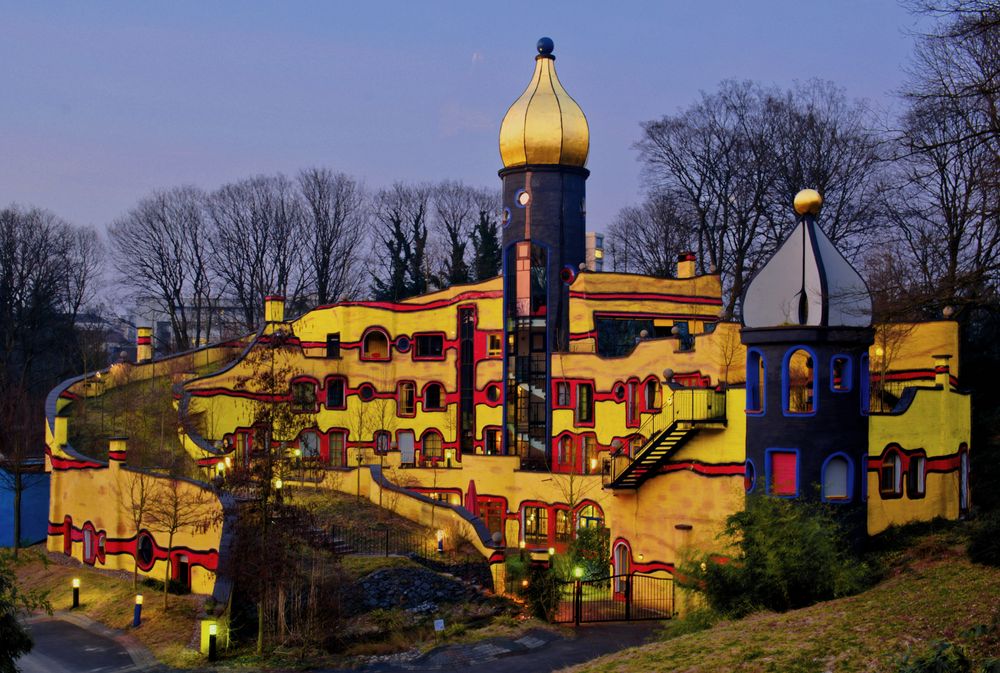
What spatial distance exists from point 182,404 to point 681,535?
20635mm

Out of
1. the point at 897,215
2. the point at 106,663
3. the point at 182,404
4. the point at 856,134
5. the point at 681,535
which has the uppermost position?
the point at 856,134

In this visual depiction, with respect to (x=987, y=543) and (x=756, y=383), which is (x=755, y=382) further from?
(x=987, y=543)

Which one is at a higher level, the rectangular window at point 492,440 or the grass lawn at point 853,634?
the rectangular window at point 492,440

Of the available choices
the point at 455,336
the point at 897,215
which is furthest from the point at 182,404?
the point at 897,215

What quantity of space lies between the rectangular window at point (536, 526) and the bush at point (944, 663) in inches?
959

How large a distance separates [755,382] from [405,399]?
22.0 metres

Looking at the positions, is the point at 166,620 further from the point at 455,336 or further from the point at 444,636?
the point at 455,336

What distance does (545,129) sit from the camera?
40.6 meters

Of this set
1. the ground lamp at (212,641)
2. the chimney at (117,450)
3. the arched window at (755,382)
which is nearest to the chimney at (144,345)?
the chimney at (117,450)

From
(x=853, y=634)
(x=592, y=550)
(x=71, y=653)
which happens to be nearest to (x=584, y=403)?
(x=592, y=550)

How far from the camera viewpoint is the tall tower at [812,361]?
81.3ft

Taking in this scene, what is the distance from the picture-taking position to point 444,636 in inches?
1009

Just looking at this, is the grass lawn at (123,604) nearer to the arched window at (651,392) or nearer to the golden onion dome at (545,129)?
the arched window at (651,392)

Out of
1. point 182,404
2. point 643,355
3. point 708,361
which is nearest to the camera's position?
point 708,361
